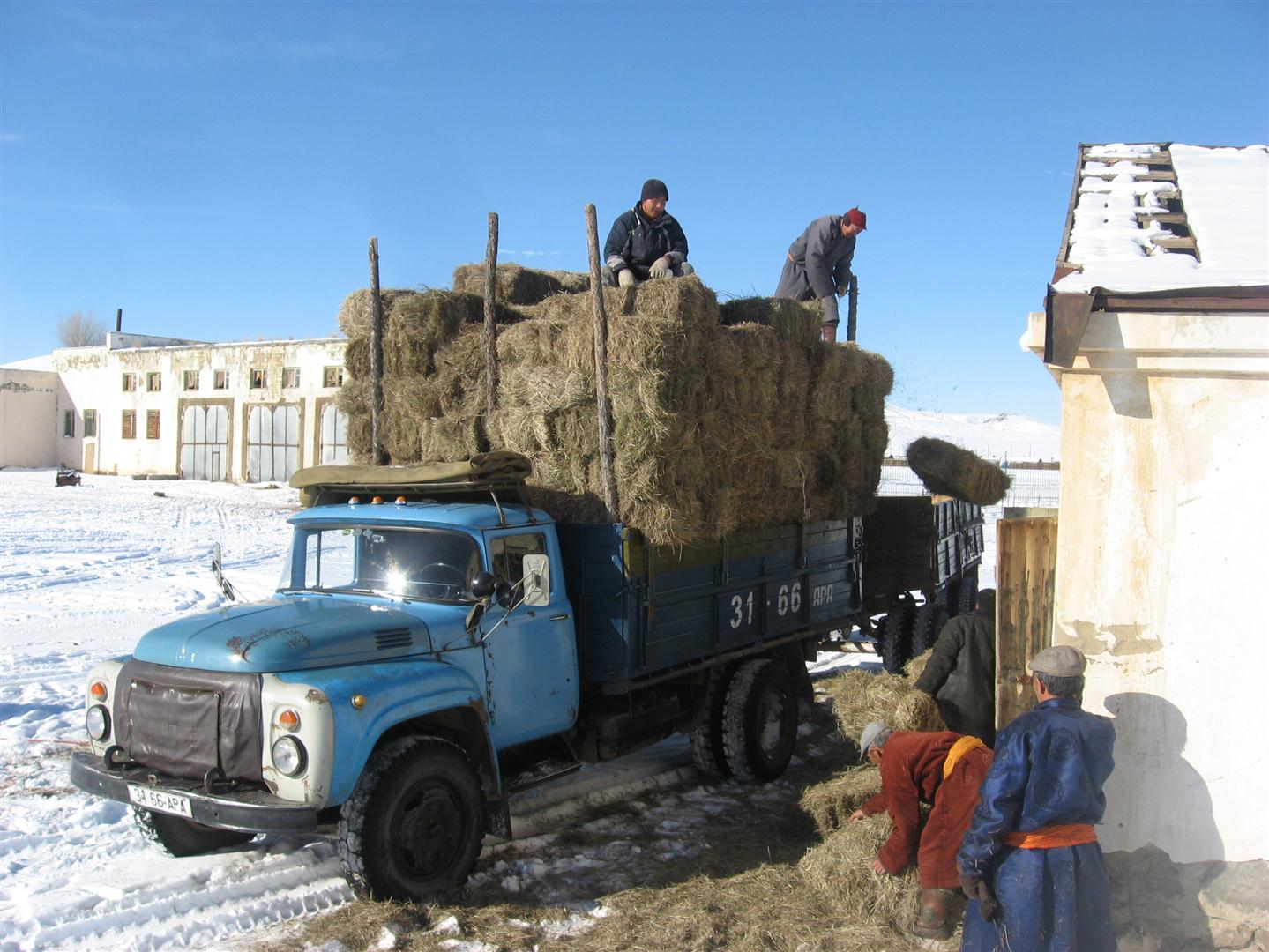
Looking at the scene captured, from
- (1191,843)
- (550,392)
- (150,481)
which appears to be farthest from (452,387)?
(150,481)

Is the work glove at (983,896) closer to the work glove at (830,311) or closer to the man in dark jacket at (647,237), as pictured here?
the man in dark jacket at (647,237)

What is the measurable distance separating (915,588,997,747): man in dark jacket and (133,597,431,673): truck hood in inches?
126

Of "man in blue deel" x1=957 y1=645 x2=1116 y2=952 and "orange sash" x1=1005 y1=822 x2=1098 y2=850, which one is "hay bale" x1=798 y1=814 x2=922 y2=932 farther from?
"orange sash" x1=1005 y1=822 x2=1098 y2=850

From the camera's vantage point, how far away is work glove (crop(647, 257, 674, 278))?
8.35 m

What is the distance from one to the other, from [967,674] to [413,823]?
342 centimetres

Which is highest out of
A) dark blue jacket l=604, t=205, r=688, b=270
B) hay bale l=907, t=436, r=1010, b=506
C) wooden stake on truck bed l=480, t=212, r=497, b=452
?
dark blue jacket l=604, t=205, r=688, b=270

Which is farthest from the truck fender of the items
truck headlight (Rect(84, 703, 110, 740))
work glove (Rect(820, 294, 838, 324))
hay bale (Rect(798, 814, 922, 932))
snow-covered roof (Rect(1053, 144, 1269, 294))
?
work glove (Rect(820, 294, 838, 324))

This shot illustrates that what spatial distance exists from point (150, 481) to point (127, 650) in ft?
97.7

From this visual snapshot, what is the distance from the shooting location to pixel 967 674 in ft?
21.0

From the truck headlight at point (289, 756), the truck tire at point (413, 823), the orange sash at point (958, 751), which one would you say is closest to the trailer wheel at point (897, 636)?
the orange sash at point (958, 751)

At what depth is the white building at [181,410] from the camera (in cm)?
3531

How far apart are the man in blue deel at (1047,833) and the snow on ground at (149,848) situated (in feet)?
6.72

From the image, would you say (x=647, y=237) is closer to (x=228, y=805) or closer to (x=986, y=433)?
(x=228, y=805)

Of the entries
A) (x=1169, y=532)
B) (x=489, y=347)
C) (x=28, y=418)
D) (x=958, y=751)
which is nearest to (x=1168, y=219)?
(x=1169, y=532)
